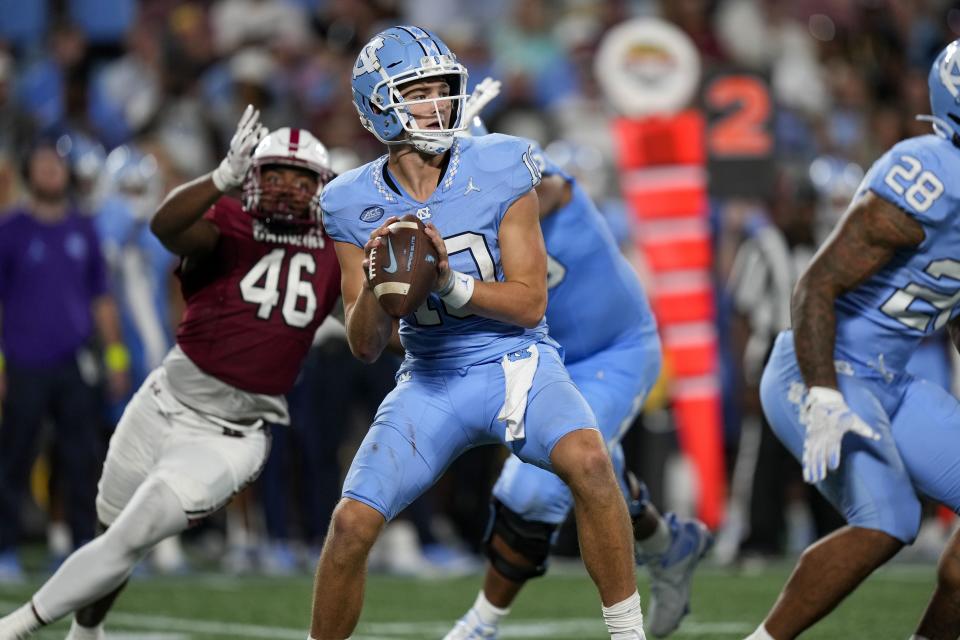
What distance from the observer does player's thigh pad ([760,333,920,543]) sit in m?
4.30

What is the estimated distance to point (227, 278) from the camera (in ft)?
16.5

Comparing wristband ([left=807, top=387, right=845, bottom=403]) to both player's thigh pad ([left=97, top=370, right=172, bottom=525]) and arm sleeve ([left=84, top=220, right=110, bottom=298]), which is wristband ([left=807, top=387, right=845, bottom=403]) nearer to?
player's thigh pad ([left=97, top=370, right=172, bottom=525])

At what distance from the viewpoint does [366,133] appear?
34.0 ft

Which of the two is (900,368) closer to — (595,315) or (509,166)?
(595,315)

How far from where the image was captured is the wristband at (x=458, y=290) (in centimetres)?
392

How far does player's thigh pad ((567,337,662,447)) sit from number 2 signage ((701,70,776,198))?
12.8 ft

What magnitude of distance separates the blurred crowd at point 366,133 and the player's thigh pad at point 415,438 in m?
3.61

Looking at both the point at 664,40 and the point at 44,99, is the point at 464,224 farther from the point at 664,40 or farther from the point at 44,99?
the point at 44,99

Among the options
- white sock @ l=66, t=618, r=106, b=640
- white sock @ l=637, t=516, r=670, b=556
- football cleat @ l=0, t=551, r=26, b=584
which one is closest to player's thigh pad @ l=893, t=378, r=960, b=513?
white sock @ l=637, t=516, r=670, b=556

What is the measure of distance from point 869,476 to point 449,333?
1.25 meters

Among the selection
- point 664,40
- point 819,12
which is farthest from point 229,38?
point 819,12

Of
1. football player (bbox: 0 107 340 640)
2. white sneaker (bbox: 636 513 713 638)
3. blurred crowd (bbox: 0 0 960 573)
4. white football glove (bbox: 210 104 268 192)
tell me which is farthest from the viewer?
blurred crowd (bbox: 0 0 960 573)

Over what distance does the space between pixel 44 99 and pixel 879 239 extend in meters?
7.76

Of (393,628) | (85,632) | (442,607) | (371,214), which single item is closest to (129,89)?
(442,607)
